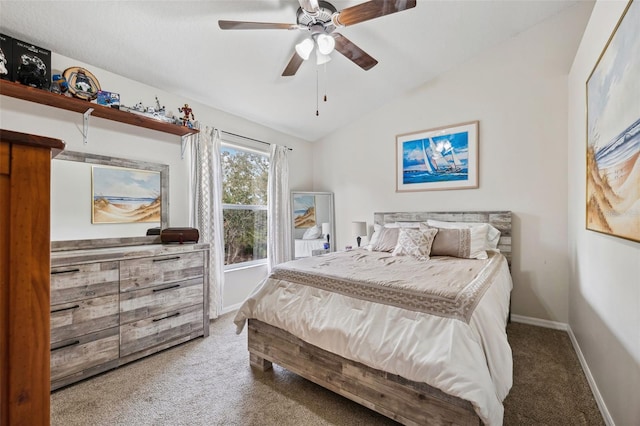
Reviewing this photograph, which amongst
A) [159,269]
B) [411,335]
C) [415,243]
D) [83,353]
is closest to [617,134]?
[411,335]

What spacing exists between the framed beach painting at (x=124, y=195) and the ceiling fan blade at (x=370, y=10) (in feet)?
7.37

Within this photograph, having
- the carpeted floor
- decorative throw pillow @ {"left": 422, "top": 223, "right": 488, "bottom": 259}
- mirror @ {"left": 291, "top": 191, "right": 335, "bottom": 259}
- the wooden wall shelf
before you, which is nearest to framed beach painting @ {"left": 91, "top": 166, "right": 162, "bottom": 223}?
the wooden wall shelf

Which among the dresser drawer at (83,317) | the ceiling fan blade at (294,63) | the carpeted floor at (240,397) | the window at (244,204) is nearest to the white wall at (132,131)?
the window at (244,204)

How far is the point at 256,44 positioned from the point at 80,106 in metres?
1.52

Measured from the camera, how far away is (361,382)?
5.38 ft

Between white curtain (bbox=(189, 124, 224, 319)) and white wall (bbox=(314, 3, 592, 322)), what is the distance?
250cm

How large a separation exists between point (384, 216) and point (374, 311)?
2.49 m

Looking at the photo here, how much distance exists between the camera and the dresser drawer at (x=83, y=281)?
1928 mm

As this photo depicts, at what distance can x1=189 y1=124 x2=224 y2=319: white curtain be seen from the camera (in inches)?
124

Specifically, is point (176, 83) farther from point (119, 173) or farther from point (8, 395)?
point (8, 395)

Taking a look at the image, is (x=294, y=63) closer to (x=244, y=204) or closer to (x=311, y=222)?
(x=244, y=204)

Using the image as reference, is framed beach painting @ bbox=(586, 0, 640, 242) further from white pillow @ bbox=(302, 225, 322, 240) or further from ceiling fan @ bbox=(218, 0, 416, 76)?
white pillow @ bbox=(302, 225, 322, 240)

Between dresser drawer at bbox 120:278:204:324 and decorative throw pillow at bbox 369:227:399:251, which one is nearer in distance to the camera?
dresser drawer at bbox 120:278:204:324

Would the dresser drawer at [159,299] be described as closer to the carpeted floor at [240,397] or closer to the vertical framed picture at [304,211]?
the carpeted floor at [240,397]
